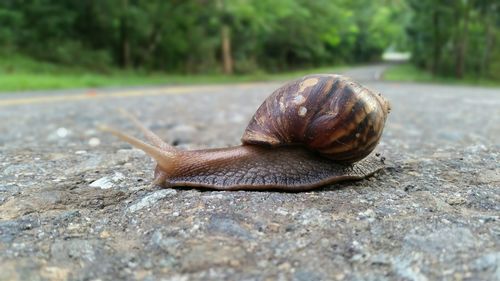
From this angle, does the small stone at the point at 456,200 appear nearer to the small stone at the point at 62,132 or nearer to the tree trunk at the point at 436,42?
the small stone at the point at 62,132

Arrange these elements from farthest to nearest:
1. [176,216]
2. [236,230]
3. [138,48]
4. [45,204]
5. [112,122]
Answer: [138,48], [112,122], [45,204], [176,216], [236,230]

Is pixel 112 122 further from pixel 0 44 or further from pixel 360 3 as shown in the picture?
pixel 360 3

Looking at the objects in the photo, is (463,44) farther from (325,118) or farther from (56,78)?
(325,118)

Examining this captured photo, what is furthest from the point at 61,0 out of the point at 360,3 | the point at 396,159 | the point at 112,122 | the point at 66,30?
the point at 360,3

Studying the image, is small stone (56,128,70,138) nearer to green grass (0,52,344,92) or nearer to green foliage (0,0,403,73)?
green grass (0,52,344,92)

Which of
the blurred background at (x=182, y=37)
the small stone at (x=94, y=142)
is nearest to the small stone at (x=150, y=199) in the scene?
the small stone at (x=94, y=142)

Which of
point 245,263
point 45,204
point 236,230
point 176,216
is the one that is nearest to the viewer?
point 245,263

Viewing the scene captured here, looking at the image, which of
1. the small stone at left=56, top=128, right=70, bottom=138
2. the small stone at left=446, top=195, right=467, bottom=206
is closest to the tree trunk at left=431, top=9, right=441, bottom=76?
the small stone at left=56, top=128, right=70, bottom=138
